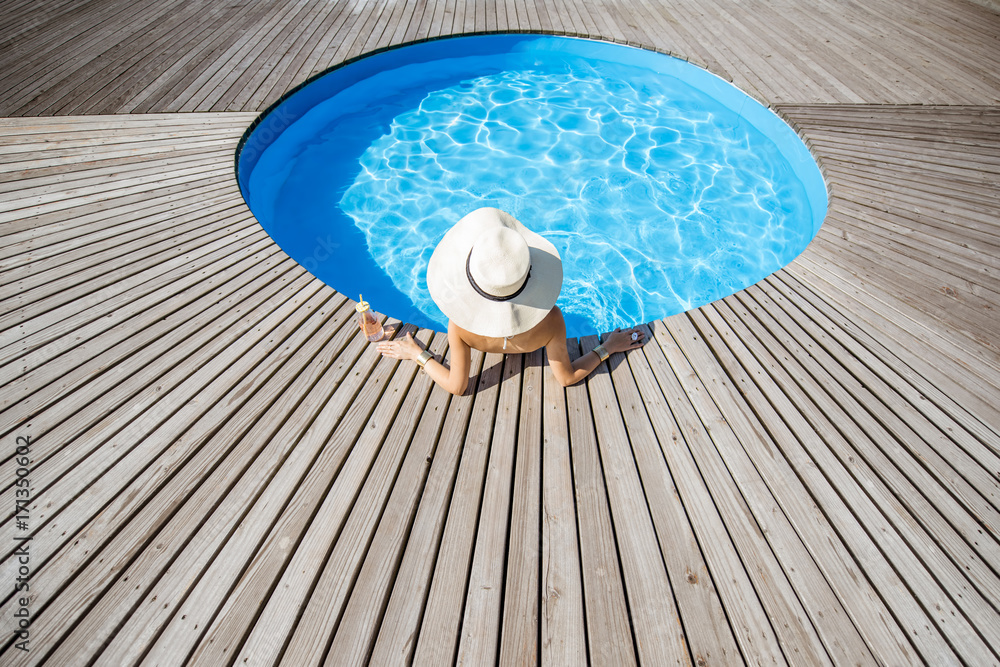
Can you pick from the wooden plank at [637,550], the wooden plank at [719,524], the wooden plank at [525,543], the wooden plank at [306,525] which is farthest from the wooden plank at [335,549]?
the wooden plank at [719,524]

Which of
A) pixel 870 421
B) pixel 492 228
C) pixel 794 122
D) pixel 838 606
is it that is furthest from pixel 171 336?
pixel 794 122

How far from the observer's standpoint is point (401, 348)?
2473mm

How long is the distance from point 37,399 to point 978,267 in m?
5.36

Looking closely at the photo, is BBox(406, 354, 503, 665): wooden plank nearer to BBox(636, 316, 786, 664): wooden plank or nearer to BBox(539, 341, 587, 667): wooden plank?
BBox(539, 341, 587, 667): wooden plank

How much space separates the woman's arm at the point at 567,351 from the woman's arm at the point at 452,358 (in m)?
0.39

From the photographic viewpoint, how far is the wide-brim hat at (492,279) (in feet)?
5.52

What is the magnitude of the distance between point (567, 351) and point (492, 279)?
0.81m

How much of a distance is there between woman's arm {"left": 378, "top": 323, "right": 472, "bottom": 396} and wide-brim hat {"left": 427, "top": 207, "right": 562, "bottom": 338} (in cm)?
25

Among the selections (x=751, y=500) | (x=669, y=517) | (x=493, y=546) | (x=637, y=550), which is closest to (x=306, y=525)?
(x=493, y=546)

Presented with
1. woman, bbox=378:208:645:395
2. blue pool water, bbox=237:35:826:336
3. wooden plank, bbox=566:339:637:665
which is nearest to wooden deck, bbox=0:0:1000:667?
wooden plank, bbox=566:339:637:665

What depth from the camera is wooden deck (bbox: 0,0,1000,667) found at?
1680 mm

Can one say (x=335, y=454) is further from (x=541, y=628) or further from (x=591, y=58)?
(x=591, y=58)

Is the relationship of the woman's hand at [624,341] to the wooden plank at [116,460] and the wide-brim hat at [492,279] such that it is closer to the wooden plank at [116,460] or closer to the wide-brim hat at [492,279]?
the wide-brim hat at [492,279]

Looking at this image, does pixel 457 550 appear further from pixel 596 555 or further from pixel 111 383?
pixel 111 383
